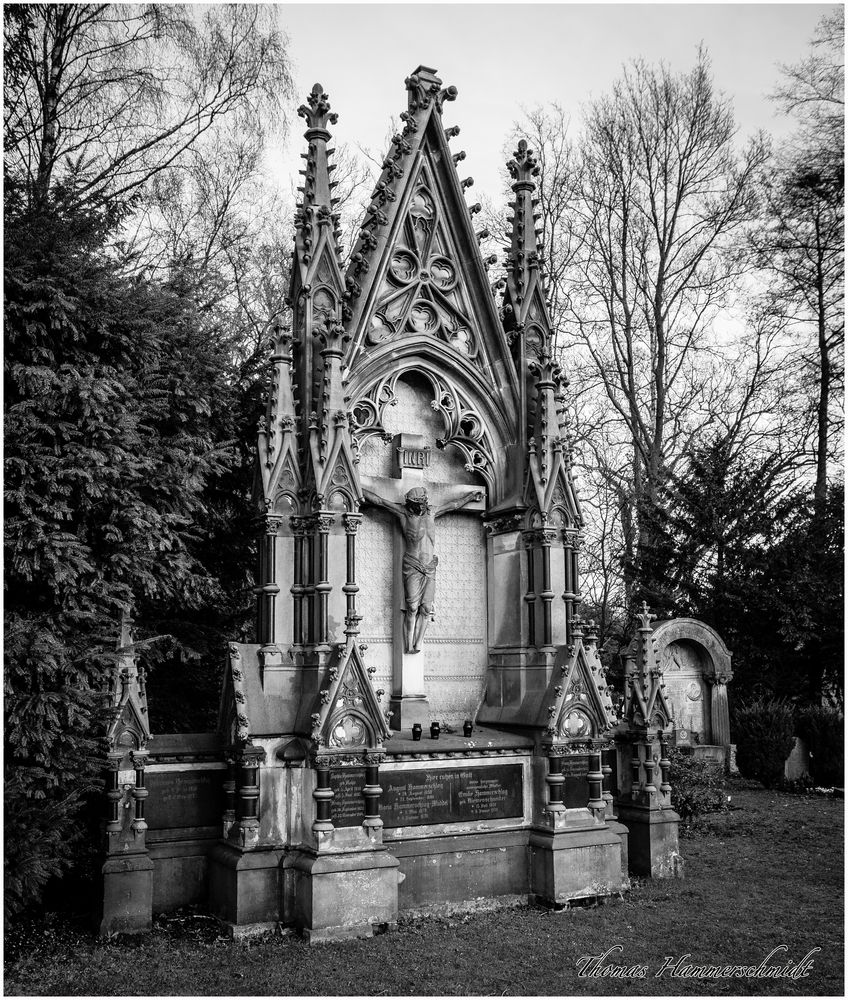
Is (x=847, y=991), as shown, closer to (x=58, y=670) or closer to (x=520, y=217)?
(x=58, y=670)

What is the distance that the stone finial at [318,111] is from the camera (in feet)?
34.7

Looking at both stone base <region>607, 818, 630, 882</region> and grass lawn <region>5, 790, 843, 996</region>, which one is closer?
grass lawn <region>5, 790, 843, 996</region>

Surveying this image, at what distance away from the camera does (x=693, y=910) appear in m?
9.50

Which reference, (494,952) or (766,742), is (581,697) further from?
(766,742)

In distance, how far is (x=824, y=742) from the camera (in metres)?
18.8

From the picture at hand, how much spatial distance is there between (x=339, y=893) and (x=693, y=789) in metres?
7.51

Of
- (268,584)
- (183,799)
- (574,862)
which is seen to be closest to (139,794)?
(183,799)

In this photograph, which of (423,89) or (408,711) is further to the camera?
(423,89)

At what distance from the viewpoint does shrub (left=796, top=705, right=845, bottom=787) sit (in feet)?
61.1

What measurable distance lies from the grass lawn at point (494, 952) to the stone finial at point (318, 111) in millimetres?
8442

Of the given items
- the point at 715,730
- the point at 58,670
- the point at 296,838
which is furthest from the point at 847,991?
the point at 715,730

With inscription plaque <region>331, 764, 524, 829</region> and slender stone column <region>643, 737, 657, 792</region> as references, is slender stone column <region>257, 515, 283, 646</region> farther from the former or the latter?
slender stone column <region>643, 737, 657, 792</region>

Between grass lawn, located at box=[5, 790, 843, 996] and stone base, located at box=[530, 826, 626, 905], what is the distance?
208mm

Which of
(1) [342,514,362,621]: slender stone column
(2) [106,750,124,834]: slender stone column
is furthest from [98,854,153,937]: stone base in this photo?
(1) [342,514,362,621]: slender stone column
